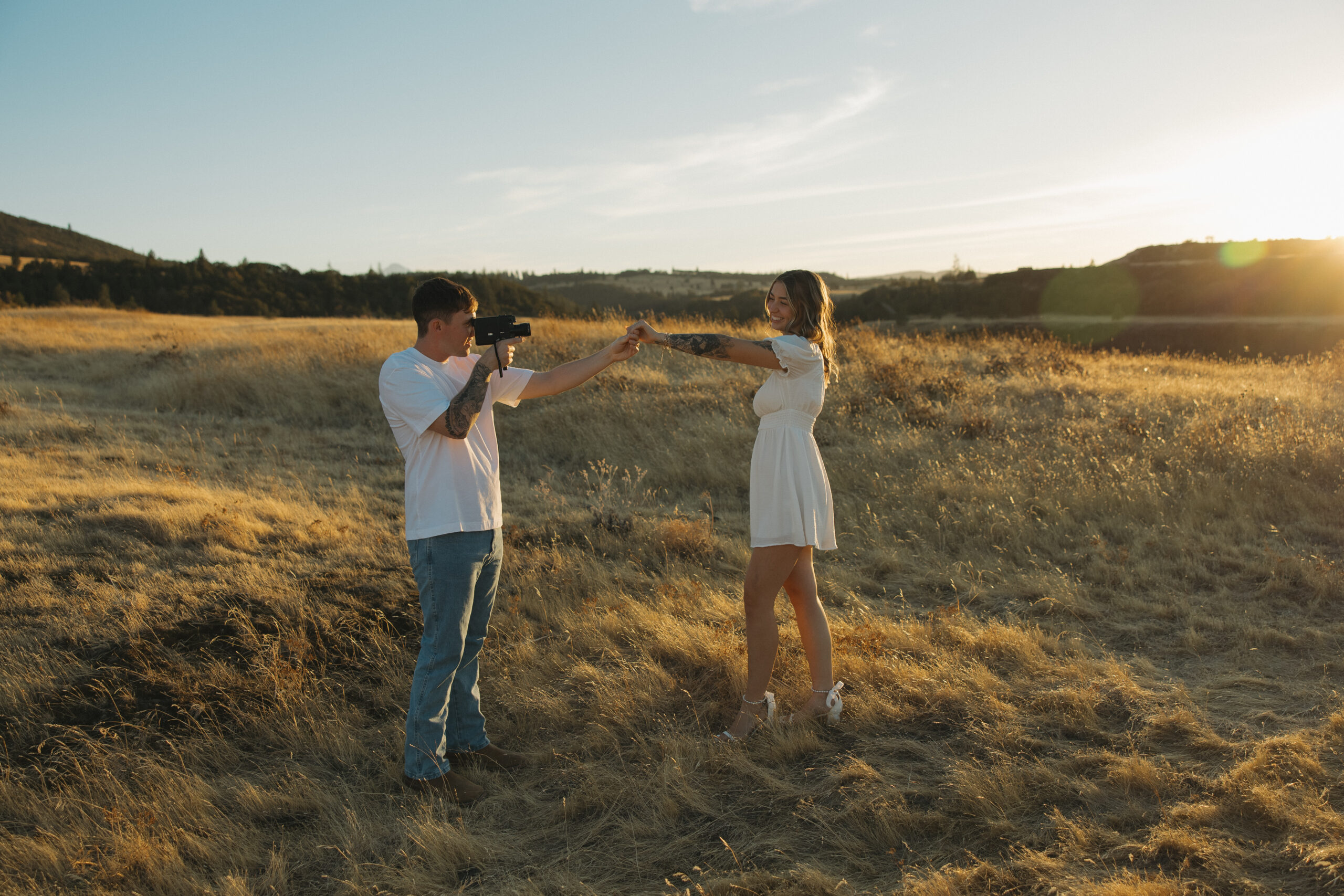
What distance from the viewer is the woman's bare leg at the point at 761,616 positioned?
11.8 feet

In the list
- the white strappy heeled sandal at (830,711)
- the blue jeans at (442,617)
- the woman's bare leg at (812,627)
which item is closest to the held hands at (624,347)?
the blue jeans at (442,617)

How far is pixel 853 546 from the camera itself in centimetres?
707

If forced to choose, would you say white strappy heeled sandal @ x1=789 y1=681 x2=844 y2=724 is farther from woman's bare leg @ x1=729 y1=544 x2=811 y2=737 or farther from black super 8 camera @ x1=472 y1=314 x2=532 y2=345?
black super 8 camera @ x1=472 y1=314 x2=532 y2=345

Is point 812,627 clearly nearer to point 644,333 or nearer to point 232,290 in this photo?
point 644,333

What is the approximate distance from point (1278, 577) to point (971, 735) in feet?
12.7

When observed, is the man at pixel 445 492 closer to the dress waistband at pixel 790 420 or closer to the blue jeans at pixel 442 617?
the blue jeans at pixel 442 617

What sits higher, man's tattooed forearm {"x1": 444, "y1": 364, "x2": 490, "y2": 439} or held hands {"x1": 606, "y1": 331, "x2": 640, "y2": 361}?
held hands {"x1": 606, "y1": 331, "x2": 640, "y2": 361}

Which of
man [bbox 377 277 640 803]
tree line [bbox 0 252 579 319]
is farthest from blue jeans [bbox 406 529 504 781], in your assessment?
tree line [bbox 0 252 579 319]

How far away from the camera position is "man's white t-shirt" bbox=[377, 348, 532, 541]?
3.12m

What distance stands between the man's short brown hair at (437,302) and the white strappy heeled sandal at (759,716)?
2.33m

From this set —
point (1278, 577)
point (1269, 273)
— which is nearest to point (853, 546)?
point (1278, 577)

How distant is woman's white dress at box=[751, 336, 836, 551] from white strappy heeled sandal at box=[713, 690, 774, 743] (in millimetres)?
813

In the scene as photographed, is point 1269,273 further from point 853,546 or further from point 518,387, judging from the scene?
point 518,387

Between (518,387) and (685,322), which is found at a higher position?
(685,322)
